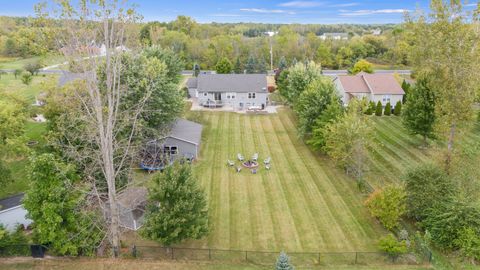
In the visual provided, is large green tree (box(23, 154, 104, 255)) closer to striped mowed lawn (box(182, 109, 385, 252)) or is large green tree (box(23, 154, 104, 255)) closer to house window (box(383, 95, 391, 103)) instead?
striped mowed lawn (box(182, 109, 385, 252))

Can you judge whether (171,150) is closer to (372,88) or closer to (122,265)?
(122,265)

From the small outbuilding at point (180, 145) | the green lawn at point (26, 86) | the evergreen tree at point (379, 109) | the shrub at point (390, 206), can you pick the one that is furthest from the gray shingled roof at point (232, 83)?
the shrub at point (390, 206)

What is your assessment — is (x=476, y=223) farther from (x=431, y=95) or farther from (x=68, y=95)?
(x=68, y=95)

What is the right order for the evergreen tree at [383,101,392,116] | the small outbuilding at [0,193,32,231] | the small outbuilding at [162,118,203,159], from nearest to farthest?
the small outbuilding at [0,193,32,231] < the small outbuilding at [162,118,203,159] < the evergreen tree at [383,101,392,116]

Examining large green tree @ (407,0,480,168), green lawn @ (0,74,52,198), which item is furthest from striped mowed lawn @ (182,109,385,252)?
green lawn @ (0,74,52,198)

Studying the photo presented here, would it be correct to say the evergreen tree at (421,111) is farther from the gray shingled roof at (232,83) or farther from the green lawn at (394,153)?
the gray shingled roof at (232,83)

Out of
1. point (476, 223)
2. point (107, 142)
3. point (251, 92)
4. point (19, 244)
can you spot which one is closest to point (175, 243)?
point (107, 142)
